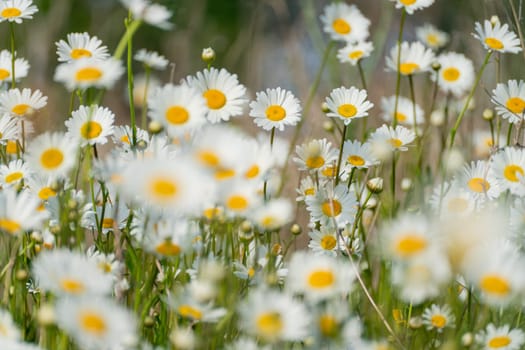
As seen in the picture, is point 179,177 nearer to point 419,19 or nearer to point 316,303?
point 316,303

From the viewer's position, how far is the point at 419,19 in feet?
16.0

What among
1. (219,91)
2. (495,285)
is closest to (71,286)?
(495,285)

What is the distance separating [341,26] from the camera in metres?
1.67

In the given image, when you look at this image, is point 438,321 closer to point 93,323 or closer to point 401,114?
point 93,323

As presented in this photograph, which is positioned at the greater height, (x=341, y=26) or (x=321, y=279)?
(x=341, y=26)

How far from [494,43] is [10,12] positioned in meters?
0.85

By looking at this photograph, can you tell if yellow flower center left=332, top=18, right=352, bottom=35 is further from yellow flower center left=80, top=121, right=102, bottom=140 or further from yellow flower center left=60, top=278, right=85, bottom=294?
yellow flower center left=60, top=278, right=85, bottom=294

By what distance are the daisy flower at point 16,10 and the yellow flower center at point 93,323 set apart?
2.59 ft

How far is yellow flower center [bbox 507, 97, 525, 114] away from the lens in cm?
137

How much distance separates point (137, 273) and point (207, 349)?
0.16 m

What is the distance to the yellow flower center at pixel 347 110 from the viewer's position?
1314 millimetres

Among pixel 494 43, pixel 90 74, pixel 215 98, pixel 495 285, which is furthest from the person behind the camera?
pixel 494 43

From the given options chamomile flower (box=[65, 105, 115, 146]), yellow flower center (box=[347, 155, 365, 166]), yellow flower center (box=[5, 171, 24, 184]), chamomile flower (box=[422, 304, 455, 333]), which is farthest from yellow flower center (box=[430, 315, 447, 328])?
yellow flower center (box=[5, 171, 24, 184])

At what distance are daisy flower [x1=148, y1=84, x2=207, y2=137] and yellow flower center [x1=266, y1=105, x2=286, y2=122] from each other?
1.10 feet
